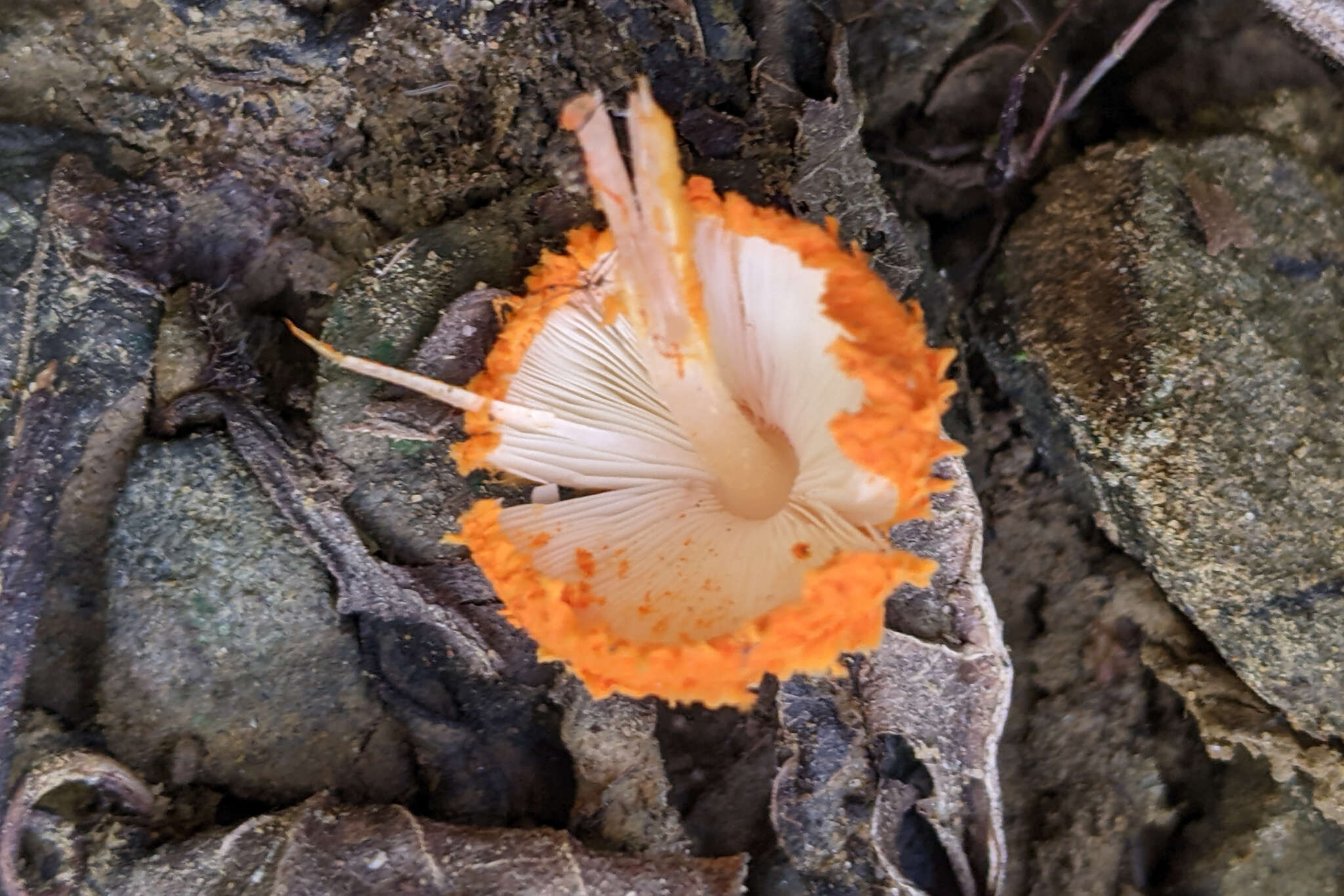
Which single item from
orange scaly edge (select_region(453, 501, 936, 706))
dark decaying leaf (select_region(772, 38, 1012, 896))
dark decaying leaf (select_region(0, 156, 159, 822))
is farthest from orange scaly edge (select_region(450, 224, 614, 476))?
dark decaying leaf (select_region(0, 156, 159, 822))

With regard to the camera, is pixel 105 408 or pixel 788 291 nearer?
pixel 788 291

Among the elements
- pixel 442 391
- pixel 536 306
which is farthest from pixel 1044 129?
pixel 442 391

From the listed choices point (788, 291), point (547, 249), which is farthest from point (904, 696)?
point (547, 249)

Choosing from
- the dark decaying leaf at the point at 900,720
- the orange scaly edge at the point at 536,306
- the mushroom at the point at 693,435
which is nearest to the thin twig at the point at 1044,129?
the dark decaying leaf at the point at 900,720

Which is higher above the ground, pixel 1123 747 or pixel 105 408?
pixel 1123 747

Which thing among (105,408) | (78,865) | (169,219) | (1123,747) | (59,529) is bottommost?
(78,865)

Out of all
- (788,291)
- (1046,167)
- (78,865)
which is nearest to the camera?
(788,291)

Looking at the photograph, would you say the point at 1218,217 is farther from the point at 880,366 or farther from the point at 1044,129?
the point at 880,366

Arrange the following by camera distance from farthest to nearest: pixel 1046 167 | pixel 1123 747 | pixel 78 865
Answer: pixel 1046 167 < pixel 1123 747 < pixel 78 865

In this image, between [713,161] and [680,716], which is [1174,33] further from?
[680,716]
